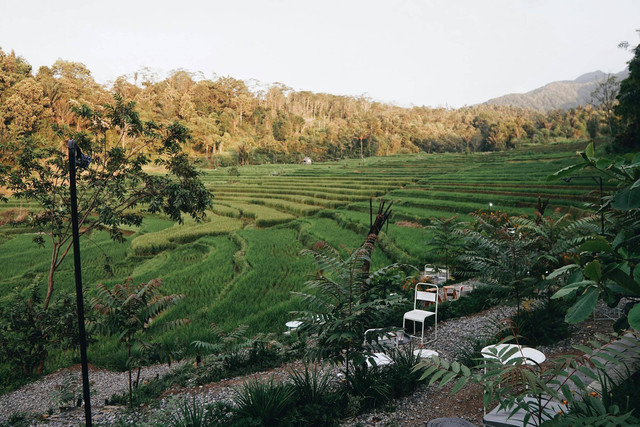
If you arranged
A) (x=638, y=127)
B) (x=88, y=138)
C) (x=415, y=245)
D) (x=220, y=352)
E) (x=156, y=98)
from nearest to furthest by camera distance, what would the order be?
(x=220, y=352), (x=88, y=138), (x=415, y=245), (x=638, y=127), (x=156, y=98)

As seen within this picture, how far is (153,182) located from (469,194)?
57.7 feet

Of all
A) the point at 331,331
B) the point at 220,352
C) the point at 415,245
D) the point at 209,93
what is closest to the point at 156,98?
the point at 209,93

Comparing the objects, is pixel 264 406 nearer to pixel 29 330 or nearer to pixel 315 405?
pixel 315 405

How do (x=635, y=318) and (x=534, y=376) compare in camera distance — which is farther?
(x=534, y=376)

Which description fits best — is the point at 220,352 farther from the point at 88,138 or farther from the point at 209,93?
the point at 209,93

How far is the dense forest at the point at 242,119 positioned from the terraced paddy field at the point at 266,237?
515 centimetres

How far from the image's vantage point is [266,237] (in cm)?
1809

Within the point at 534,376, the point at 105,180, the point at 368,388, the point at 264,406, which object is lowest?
the point at 368,388

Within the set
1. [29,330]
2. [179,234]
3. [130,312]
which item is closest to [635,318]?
[130,312]

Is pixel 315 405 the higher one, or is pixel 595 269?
pixel 595 269

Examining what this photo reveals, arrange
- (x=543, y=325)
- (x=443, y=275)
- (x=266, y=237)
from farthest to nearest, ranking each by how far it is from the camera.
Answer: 1. (x=266, y=237)
2. (x=443, y=275)
3. (x=543, y=325)

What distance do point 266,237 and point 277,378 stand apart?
1250 cm

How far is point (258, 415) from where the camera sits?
3.91 metres

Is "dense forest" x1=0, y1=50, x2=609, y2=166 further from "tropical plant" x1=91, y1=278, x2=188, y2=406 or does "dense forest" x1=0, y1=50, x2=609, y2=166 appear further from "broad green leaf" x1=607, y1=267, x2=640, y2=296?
"broad green leaf" x1=607, y1=267, x2=640, y2=296
